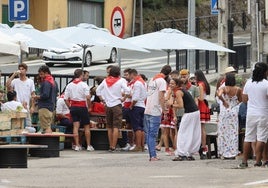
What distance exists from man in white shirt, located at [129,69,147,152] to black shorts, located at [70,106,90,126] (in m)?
1.01

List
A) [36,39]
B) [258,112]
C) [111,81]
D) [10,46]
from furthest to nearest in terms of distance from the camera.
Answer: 1. [36,39]
2. [111,81]
3. [10,46]
4. [258,112]

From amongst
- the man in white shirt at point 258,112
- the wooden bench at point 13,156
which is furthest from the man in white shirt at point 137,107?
the man in white shirt at point 258,112

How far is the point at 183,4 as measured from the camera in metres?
64.2

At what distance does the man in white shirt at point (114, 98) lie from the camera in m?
23.8

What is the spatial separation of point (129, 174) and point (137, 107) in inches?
251

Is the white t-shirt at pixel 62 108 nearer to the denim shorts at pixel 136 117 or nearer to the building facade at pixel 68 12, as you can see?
the denim shorts at pixel 136 117

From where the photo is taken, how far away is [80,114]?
2431cm

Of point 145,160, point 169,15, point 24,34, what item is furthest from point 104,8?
point 145,160

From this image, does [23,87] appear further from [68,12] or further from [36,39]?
[68,12]

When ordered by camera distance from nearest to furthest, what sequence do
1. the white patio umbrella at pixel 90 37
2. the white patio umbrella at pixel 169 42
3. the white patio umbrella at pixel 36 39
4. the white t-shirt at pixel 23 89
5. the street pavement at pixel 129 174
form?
the street pavement at pixel 129 174 → the white t-shirt at pixel 23 89 → the white patio umbrella at pixel 36 39 → the white patio umbrella at pixel 90 37 → the white patio umbrella at pixel 169 42

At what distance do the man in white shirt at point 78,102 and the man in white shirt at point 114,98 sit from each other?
49 cm

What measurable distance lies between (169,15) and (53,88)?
38855mm

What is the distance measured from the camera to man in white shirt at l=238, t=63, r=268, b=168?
18766 mm

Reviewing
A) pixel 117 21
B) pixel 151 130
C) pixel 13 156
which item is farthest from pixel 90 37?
pixel 13 156
